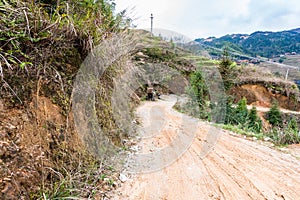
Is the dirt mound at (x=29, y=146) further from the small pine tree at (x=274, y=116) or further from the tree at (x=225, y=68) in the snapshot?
the small pine tree at (x=274, y=116)

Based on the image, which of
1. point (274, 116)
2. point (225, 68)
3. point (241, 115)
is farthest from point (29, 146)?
point (274, 116)

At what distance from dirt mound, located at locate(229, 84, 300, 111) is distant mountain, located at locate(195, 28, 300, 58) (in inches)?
389

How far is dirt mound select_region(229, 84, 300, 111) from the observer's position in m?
18.1

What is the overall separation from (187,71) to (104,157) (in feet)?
63.6

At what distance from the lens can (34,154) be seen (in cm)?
162

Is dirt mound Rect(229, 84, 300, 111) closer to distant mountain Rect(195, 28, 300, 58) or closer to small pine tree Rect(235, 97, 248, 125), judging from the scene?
small pine tree Rect(235, 97, 248, 125)

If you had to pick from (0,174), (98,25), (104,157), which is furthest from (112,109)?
(0,174)

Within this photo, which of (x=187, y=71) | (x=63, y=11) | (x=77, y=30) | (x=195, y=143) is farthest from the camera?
(x=187, y=71)

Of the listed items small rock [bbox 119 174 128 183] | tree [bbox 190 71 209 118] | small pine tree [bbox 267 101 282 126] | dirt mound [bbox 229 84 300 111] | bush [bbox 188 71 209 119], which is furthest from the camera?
dirt mound [bbox 229 84 300 111]

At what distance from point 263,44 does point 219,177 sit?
1889 inches

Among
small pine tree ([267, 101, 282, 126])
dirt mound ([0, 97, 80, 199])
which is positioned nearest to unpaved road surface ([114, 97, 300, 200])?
dirt mound ([0, 97, 80, 199])

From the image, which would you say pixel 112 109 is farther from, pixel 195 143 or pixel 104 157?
pixel 195 143

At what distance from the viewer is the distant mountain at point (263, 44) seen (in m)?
34.7

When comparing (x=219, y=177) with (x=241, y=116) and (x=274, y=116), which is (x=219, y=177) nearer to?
(x=241, y=116)
